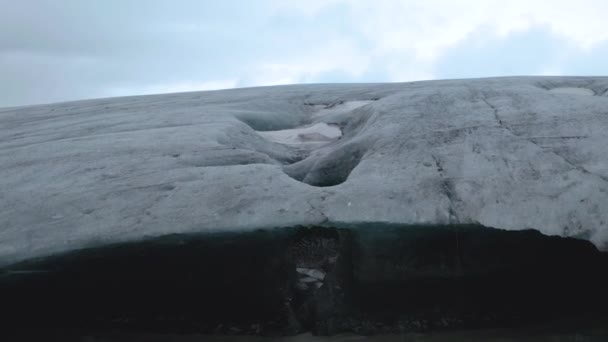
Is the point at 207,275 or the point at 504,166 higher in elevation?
the point at 504,166

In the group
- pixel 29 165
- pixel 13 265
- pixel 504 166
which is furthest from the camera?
pixel 29 165

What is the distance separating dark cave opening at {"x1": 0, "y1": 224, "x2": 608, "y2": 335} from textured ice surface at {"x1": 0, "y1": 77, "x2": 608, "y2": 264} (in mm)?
134

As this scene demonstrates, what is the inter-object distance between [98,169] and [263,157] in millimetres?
896

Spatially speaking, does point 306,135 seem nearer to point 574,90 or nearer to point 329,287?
point 329,287

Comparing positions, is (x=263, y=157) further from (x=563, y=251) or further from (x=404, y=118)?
(x=563, y=251)

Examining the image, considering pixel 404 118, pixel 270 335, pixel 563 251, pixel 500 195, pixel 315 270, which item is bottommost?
pixel 270 335

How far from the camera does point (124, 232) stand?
2375mm

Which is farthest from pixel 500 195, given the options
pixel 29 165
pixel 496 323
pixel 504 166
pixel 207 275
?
pixel 29 165

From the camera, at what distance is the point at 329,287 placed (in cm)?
255

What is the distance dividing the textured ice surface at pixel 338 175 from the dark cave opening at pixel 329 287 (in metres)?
0.13

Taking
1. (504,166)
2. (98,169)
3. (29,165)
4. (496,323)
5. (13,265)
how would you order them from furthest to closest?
(29,165) → (98,169) → (504,166) → (496,323) → (13,265)

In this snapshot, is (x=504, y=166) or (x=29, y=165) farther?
(x=29, y=165)

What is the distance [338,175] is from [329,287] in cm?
79

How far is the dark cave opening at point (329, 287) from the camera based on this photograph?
2482 millimetres
